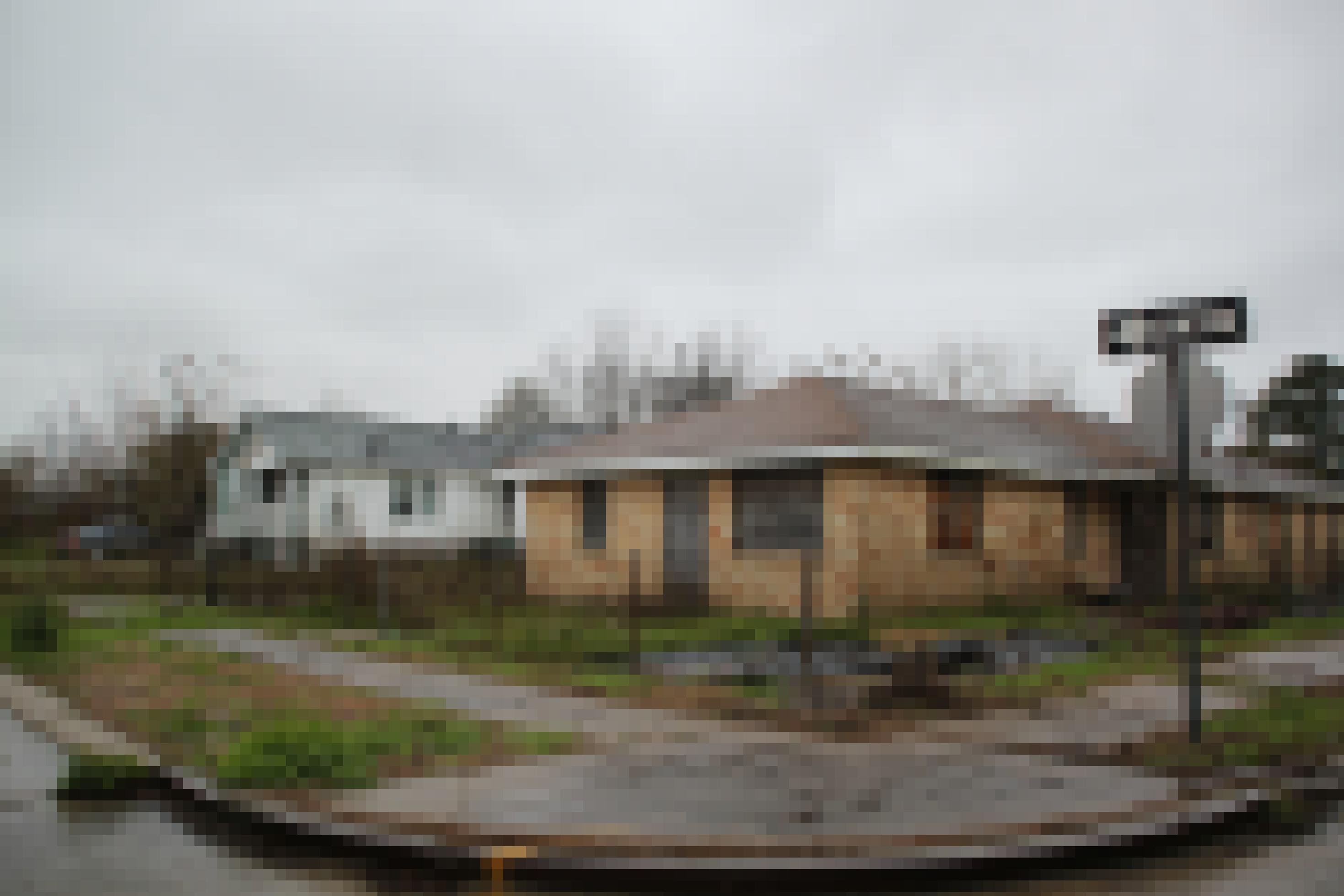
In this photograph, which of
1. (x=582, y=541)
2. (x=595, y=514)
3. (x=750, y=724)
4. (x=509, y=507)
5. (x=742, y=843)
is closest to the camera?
(x=742, y=843)

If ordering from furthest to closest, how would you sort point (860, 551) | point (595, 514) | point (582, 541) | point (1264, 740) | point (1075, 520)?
point (582, 541)
point (595, 514)
point (1075, 520)
point (860, 551)
point (1264, 740)

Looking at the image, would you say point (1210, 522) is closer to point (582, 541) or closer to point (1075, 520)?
point (1075, 520)

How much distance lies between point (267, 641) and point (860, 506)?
922cm

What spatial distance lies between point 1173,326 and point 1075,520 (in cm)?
1349

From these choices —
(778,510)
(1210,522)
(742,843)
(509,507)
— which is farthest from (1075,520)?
(509,507)

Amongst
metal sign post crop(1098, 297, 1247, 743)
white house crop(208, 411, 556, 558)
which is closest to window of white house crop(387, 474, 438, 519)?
white house crop(208, 411, 556, 558)

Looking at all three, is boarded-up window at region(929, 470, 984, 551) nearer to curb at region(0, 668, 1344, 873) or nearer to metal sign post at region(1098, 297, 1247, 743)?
metal sign post at region(1098, 297, 1247, 743)

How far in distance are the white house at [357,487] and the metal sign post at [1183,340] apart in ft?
87.1

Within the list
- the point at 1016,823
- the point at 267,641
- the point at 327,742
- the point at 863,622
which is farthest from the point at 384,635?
the point at 1016,823

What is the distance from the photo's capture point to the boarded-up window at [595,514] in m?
21.9

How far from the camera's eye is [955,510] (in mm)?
19266

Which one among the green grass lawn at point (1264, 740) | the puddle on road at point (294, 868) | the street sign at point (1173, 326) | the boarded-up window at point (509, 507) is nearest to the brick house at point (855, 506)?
the green grass lawn at point (1264, 740)

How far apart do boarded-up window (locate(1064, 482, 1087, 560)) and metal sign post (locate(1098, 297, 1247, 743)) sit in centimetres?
1229

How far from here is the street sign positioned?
8664mm
